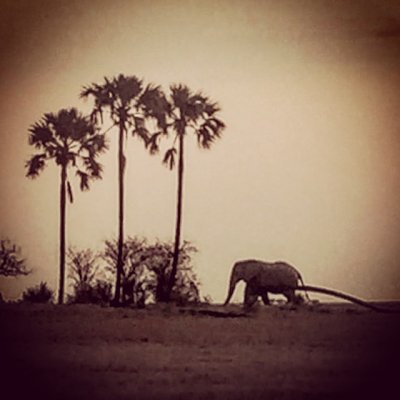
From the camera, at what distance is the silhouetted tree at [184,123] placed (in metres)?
3.84

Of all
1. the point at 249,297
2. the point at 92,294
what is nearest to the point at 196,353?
the point at 249,297

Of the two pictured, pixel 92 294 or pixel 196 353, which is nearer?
pixel 196 353

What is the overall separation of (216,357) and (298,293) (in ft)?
1.11

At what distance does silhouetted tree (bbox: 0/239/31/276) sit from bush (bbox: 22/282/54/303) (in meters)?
0.06

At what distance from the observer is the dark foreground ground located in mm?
3689

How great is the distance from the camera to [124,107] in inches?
151

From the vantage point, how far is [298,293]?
12.5 ft

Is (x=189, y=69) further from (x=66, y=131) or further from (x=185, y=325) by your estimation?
(x=185, y=325)

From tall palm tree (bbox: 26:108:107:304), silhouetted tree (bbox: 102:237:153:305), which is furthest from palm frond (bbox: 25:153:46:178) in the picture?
silhouetted tree (bbox: 102:237:153:305)

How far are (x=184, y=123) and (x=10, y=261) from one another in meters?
0.71

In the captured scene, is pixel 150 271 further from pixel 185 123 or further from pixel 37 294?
pixel 185 123

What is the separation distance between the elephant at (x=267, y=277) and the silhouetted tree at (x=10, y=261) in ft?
2.19

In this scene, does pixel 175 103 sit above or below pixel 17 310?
above

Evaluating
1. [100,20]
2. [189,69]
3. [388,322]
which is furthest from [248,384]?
[100,20]
